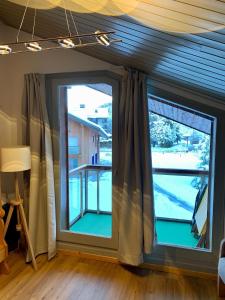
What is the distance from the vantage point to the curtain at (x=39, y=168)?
9.39 feet

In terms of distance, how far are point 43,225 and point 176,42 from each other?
2468 millimetres

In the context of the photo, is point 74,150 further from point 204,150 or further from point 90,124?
point 204,150

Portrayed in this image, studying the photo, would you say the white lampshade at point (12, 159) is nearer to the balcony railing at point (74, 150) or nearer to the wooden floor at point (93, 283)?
the balcony railing at point (74, 150)

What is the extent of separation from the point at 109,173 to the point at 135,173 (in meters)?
0.45

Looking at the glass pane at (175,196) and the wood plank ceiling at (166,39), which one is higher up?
the wood plank ceiling at (166,39)

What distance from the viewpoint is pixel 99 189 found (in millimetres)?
3080

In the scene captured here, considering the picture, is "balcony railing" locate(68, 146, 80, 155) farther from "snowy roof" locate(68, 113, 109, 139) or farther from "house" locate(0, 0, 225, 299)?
"snowy roof" locate(68, 113, 109, 139)

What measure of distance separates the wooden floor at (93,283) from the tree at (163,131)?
1398 millimetres

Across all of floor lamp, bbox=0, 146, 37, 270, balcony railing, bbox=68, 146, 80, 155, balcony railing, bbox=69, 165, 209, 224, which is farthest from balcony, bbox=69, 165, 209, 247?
floor lamp, bbox=0, 146, 37, 270

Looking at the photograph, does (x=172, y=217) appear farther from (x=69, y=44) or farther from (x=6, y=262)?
(x=69, y=44)

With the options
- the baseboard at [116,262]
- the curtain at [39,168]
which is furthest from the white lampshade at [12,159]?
the baseboard at [116,262]

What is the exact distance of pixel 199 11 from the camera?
101cm

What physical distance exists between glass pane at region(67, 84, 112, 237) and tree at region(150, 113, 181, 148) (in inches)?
18.9

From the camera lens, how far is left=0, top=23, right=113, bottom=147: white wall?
2.81 metres
